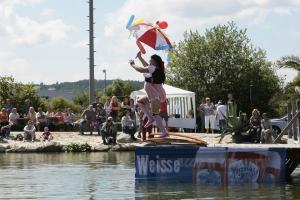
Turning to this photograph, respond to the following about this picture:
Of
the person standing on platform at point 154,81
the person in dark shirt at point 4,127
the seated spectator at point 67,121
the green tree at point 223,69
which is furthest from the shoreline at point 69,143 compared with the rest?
the green tree at point 223,69

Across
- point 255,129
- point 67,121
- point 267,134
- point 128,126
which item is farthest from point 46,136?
point 267,134

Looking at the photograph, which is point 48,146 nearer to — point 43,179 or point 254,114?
point 254,114

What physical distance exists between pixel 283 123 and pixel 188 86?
868 inches

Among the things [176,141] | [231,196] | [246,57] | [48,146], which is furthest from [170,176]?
[246,57]

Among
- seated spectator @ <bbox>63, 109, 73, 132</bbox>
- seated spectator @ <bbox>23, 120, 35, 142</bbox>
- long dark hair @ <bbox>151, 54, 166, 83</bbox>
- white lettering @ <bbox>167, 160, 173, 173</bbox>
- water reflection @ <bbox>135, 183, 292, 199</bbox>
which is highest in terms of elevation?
long dark hair @ <bbox>151, 54, 166, 83</bbox>

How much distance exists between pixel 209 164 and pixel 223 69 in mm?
44110

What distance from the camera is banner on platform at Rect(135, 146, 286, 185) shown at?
1630 cm

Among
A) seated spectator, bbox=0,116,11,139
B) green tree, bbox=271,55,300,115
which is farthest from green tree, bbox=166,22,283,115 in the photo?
seated spectator, bbox=0,116,11,139

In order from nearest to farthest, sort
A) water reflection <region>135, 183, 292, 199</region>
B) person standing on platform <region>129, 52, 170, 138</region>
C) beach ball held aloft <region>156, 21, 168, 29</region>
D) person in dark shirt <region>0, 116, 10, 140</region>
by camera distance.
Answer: water reflection <region>135, 183, 292, 199</region>
person standing on platform <region>129, 52, 170, 138</region>
beach ball held aloft <region>156, 21, 168, 29</region>
person in dark shirt <region>0, 116, 10, 140</region>

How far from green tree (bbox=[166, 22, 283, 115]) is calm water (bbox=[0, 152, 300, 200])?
3655 centimetres

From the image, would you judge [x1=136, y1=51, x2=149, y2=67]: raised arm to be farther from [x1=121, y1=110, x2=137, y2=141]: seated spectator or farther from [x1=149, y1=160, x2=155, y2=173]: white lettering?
[x1=121, y1=110, x2=137, y2=141]: seated spectator

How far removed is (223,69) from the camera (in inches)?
2367

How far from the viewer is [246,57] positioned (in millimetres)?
60219

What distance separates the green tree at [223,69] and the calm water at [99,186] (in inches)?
1439
